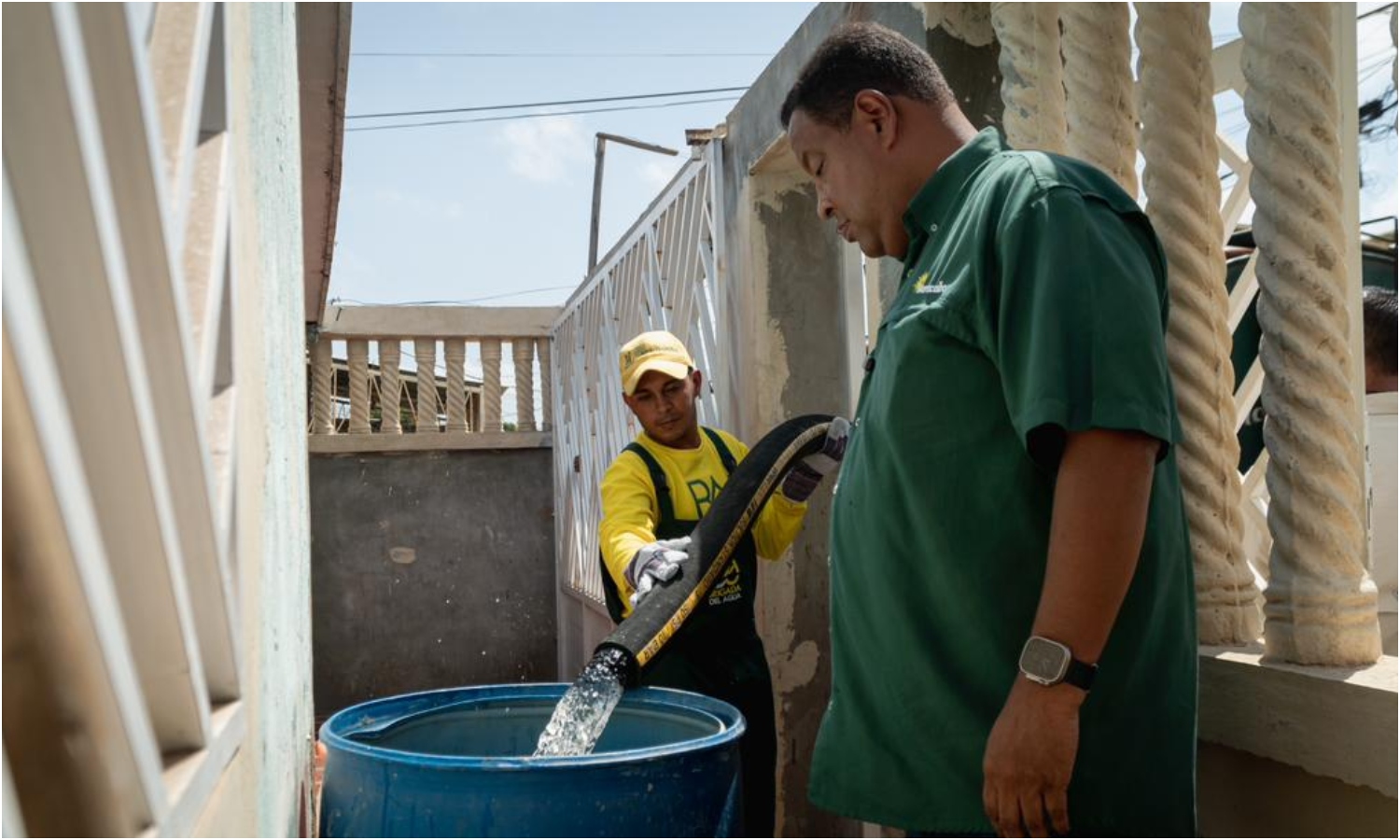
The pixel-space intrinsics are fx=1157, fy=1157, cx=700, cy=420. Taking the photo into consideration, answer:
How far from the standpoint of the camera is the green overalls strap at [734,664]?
10.0 ft

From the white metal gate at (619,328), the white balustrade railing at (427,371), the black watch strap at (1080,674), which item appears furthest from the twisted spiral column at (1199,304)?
the white balustrade railing at (427,371)

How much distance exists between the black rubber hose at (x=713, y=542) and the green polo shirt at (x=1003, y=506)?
2.52 feet

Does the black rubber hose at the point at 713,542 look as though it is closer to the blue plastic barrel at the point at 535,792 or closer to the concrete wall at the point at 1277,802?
the blue plastic barrel at the point at 535,792

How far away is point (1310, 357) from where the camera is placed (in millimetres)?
1669

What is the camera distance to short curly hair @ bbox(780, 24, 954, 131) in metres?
1.74

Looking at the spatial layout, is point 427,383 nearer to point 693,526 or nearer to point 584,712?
point 693,526

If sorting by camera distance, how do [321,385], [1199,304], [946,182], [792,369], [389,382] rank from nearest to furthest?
[946,182]
[1199,304]
[792,369]
[321,385]
[389,382]

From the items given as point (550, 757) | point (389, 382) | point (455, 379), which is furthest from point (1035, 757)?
point (389, 382)

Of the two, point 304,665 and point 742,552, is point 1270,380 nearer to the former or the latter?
point 742,552

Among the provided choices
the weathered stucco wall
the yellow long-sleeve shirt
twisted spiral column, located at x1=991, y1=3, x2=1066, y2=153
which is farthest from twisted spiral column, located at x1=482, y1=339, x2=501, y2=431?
twisted spiral column, located at x1=991, y1=3, x2=1066, y2=153

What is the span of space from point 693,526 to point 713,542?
1.69ft

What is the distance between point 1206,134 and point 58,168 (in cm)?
172

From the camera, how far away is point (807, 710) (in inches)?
153

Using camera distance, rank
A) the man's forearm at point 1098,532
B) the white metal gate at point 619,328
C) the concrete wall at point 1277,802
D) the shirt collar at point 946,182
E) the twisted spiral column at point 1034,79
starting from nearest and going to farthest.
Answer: the man's forearm at point 1098,532 < the concrete wall at point 1277,802 < the shirt collar at point 946,182 < the twisted spiral column at point 1034,79 < the white metal gate at point 619,328
